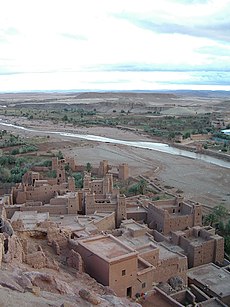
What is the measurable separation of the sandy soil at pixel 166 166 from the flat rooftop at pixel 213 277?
11493mm

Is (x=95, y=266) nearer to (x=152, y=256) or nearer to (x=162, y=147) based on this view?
(x=152, y=256)

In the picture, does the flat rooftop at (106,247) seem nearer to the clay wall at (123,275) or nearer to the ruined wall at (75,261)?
the clay wall at (123,275)

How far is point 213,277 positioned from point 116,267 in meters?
6.03

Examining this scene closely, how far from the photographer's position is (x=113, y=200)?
22.2 metres

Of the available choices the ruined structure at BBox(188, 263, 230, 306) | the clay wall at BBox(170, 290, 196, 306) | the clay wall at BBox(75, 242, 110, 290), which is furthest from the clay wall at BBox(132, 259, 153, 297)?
the ruined structure at BBox(188, 263, 230, 306)

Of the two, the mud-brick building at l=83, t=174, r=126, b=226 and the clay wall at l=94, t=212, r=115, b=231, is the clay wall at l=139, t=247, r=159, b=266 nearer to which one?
the clay wall at l=94, t=212, r=115, b=231

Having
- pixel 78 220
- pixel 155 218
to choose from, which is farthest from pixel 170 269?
pixel 78 220

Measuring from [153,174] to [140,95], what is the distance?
6426 inches

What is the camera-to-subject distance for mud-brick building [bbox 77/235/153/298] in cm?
1317

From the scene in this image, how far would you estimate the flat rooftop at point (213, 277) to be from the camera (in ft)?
53.2

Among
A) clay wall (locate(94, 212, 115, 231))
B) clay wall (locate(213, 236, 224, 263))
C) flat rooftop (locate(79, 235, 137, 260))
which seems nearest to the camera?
flat rooftop (locate(79, 235, 137, 260))

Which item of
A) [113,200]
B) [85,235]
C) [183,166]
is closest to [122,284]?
[85,235]

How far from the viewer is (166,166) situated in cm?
4350

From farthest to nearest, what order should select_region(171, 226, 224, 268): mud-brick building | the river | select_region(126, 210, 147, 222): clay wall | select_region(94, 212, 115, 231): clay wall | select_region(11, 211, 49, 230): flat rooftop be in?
the river
select_region(126, 210, 147, 222): clay wall
select_region(94, 212, 115, 231): clay wall
select_region(171, 226, 224, 268): mud-brick building
select_region(11, 211, 49, 230): flat rooftop
